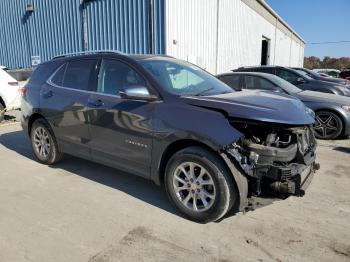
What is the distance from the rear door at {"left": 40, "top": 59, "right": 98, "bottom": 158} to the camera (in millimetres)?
4738

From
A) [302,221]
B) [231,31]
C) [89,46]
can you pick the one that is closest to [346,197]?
[302,221]

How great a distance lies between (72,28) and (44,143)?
1044 cm

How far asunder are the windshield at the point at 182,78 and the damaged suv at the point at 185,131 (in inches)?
0.6

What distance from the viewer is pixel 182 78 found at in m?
4.43

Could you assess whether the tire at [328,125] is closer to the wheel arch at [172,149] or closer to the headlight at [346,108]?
the headlight at [346,108]

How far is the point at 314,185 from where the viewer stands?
4.81m

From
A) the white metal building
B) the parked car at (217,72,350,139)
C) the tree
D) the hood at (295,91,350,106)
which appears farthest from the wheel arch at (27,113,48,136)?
the tree

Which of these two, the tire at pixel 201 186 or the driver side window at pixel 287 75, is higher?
the driver side window at pixel 287 75

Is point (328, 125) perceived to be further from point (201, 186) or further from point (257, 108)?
point (201, 186)

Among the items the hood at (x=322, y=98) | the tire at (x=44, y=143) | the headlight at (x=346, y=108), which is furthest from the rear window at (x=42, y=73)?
the headlight at (x=346, y=108)

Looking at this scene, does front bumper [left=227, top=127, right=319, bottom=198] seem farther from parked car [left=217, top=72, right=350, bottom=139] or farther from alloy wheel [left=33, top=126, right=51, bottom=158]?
parked car [left=217, top=72, right=350, bottom=139]

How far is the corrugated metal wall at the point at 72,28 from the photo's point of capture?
12.4 m

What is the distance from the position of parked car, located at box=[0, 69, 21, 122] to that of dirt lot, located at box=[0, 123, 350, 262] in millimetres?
4577

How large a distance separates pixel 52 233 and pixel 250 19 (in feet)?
72.1
